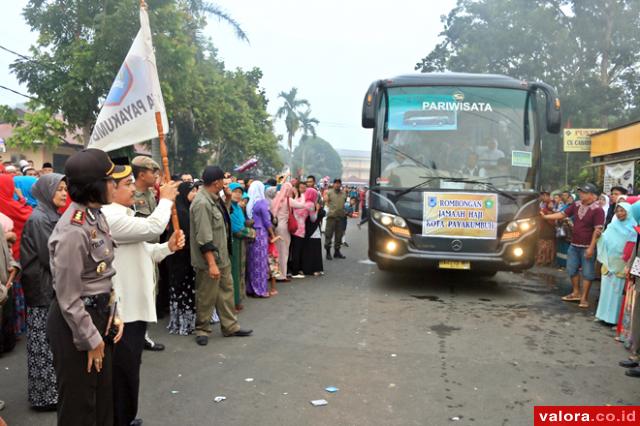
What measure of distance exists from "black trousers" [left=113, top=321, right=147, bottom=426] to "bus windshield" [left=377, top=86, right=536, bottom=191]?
5.22 metres

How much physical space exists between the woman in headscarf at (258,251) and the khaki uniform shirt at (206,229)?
7.37 feet

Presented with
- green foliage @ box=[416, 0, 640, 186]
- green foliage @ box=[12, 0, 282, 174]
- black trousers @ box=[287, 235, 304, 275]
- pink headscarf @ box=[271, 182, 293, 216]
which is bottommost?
black trousers @ box=[287, 235, 304, 275]

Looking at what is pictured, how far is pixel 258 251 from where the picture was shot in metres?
8.11

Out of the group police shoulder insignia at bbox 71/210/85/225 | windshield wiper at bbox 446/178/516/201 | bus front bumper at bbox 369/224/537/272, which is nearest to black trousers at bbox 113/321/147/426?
police shoulder insignia at bbox 71/210/85/225

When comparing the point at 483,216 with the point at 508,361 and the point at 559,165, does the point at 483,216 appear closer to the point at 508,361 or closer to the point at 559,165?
the point at 508,361

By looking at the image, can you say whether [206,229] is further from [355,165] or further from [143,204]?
[355,165]

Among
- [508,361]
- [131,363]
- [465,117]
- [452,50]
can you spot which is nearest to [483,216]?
[465,117]

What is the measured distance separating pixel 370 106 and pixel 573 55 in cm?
2687

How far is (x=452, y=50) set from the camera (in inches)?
1390

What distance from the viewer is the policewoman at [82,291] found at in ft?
8.43

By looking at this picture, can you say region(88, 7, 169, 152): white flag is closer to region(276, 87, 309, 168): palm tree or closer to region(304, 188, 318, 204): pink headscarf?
region(304, 188, 318, 204): pink headscarf

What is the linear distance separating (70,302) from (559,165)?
3080cm

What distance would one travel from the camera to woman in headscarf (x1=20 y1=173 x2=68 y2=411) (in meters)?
4.02

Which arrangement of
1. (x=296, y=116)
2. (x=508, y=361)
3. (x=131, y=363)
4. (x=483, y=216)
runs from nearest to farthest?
(x=131, y=363)
(x=508, y=361)
(x=483, y=216)
(x=296, y=116)
